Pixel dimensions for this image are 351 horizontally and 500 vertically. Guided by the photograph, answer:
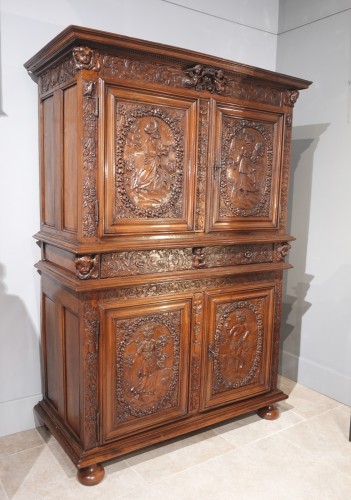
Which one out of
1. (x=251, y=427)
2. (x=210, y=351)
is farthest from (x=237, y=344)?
(x=251, y=427)

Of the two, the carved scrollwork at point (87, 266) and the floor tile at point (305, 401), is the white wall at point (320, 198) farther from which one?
the carved scrollwork at point (87, 266)

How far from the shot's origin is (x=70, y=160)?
2.12 m

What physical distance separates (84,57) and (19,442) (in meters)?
1.94

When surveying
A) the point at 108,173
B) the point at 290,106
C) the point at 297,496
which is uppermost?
the point at 290,106

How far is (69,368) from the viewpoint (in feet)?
7.50

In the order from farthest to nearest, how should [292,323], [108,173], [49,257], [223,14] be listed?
[292,323]
[223,14]
[49,257]
[108,173]

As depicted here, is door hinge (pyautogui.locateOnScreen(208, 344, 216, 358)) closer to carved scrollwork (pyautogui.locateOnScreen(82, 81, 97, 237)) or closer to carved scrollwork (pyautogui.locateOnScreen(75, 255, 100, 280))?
carved scrollwork (pyautogui.locateOnScreen(75, 255, 100, 280))

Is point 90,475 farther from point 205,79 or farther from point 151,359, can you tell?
Answer: point 205,79

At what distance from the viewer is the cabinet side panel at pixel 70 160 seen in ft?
6.77

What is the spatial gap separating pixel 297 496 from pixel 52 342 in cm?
138

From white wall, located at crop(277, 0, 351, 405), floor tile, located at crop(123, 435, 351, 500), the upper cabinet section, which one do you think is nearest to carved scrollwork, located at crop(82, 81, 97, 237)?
the upper cabinet section

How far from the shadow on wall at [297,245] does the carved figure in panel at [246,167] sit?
76 cm

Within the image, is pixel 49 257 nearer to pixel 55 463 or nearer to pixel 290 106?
pixel 55 463

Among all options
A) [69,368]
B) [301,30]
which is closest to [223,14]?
[301,30]
